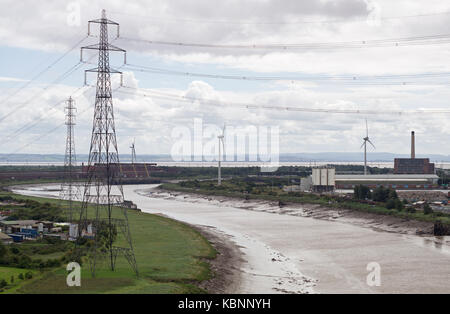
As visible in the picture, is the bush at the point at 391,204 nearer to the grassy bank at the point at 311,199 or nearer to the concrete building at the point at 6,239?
the grassy bank at the point at 311,199

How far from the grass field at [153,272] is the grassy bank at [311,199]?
1061 inches

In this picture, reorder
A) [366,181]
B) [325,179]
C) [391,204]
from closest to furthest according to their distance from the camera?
[391,204]
[325,179]
[366,181]

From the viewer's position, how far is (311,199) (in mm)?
86125

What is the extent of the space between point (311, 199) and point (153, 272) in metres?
58.1

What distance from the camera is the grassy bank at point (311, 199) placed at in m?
60.6

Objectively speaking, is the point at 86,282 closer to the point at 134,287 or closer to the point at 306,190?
the point at 134,287

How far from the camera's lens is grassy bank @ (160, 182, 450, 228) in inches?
2387
